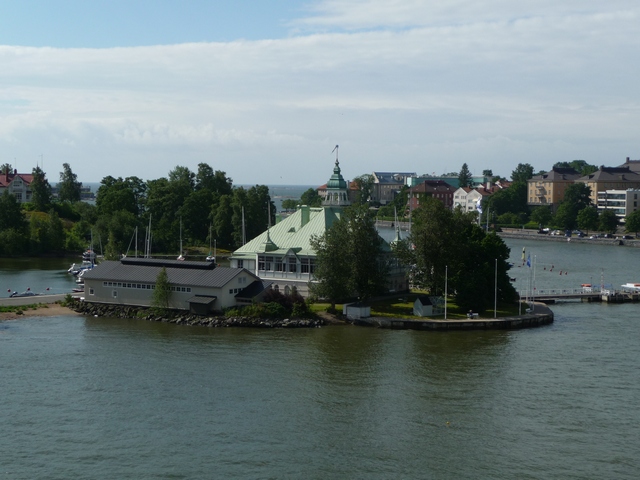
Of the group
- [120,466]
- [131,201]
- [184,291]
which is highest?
[131,201]

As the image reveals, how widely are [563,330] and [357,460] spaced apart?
964 inches

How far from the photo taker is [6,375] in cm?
3619

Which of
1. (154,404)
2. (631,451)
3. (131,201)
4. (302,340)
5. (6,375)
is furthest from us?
(131,201)

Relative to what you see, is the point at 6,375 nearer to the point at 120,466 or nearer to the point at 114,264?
the point at 120,466

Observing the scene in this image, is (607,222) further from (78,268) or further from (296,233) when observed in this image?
(296,233)

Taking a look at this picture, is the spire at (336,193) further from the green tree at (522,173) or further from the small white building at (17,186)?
the green tree at (522,173)

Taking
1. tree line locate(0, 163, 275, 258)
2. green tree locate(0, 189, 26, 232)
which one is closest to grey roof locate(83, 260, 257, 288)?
tree line locate(0, 163, 275, 258)

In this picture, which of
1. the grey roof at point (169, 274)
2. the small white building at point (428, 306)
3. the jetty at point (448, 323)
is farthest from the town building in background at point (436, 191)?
the jetty at point (448, 323)

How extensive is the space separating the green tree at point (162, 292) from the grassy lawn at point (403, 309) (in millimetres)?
8328

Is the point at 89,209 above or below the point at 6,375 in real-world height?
above

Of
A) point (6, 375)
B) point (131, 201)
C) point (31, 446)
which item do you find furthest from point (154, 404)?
point (131, 201)

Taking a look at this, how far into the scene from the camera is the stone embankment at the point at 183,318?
1855 inches

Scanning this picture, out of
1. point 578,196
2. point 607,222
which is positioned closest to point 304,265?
point 607,222

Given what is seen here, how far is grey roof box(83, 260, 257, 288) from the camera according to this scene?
49.9 m
